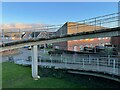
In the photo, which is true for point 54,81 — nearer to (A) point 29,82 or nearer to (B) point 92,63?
(A) point 29,82

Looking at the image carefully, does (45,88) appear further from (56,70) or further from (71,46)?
(71,46)

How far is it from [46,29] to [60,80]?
18.0 ft

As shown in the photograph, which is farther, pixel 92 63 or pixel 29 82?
pixel 92 63

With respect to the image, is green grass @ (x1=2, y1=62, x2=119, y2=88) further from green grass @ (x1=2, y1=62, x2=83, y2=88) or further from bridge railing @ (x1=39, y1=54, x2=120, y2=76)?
bridge railing @ (x1=39, y1=54, x2=120, y2=76)

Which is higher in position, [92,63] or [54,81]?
[92,63]

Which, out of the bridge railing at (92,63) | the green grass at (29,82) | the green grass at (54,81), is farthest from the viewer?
the green grass at (29,82)

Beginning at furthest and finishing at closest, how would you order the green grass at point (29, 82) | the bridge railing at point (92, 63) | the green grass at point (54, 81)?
the green grass at point (29, 82) < the green grass at point (54, 81) < the bridge railing at point (92, 63)

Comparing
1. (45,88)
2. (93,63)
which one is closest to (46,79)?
(45,88)

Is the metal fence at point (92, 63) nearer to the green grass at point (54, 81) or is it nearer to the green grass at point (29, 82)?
the green grass at point (54, 81)

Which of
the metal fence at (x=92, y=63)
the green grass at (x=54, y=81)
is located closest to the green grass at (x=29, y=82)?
the green grass at (x=54, y=81)

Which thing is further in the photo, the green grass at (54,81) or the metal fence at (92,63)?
the green grass at (54,81)

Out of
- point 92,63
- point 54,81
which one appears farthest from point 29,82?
point 92,63

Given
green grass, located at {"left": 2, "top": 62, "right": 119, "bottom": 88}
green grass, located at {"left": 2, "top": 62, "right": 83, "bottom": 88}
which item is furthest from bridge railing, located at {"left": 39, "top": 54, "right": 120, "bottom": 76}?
green grass, located at {"left": 2, "top": 62, "right": 83, "bottom": 88}

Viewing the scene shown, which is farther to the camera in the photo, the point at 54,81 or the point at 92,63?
the point at 92,63
